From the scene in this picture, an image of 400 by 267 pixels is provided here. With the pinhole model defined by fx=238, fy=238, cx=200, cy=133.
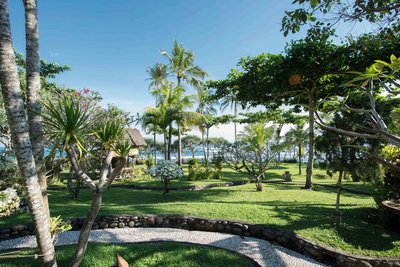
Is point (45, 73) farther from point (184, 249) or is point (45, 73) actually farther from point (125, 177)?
point (184, 249)

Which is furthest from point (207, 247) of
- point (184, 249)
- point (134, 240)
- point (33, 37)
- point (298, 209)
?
point (33, 37)

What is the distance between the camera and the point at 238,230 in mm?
6453

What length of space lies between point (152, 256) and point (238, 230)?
8.54ft

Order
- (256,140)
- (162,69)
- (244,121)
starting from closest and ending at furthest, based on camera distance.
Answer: (256,140), (162,69), (244,121)

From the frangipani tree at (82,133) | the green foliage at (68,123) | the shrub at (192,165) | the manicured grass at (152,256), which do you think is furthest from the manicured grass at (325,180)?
the green foliage at (68,123)

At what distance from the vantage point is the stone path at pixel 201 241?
503 centimetres

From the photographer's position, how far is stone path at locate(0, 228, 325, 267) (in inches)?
198

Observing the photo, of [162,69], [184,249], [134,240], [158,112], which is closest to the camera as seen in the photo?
[184,249]

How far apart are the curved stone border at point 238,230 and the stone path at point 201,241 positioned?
188 millimetres

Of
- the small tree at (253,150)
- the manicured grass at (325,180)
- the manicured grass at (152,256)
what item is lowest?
the manicured grass at (152,256)

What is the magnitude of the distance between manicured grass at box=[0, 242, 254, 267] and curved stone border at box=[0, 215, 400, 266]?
54.5 inches

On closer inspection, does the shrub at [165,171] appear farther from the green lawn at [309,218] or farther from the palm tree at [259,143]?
the palm tree at [259,143]

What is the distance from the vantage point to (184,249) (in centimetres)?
515

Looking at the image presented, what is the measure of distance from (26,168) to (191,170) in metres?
15.8
